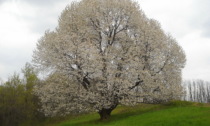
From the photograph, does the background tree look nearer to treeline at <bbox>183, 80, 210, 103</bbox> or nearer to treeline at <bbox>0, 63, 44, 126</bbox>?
treeline at <bbox>0, 63, 44, 126</bbox>

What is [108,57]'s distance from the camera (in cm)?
3156

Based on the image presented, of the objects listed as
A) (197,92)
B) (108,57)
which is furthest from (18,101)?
(197,92)

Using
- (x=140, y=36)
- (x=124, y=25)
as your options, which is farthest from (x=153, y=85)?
(x=124, y=25)

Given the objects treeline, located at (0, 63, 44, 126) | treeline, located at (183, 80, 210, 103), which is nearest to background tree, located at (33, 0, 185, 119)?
treeline, located at (0, 63, 44, 126)

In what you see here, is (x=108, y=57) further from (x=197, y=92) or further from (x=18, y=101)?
(x=197, y=92)

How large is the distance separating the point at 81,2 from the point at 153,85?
1520 cm

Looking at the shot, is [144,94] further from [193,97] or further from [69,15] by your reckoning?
[193,97]

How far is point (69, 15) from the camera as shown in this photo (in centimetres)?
3503

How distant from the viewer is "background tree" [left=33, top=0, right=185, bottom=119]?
31141 mm

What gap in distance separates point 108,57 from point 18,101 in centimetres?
2219

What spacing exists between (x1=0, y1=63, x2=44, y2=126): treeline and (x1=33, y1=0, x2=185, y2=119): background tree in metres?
9.83

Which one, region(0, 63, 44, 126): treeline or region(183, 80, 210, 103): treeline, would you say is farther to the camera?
region(183, 80, 210, 103): treeline

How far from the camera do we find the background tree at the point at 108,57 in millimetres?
31141

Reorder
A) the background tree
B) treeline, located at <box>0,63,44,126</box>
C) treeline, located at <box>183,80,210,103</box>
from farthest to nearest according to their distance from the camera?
treeline, located at <box>183,80,210,103</box> < treeline, located at <box>0,63,44,126</box> < the background tree
